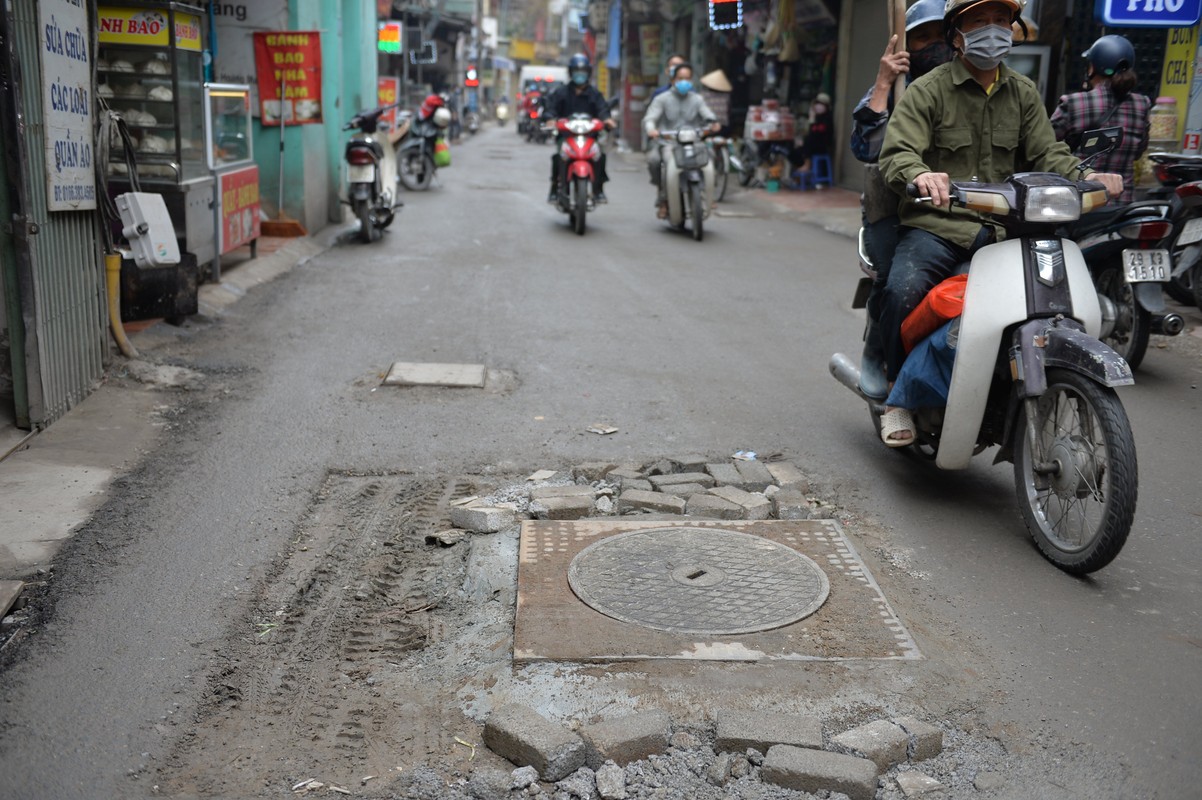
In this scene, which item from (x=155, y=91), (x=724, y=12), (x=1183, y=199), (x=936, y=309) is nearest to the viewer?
(x=936, y=309)

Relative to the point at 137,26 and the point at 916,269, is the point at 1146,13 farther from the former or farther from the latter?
the point at 137,26

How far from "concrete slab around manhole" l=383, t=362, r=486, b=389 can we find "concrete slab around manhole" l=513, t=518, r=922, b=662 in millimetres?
2475

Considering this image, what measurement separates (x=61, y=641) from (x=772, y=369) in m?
4.63

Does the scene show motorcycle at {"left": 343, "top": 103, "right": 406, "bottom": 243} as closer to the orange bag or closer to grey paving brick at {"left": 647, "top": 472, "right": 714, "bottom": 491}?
grey paving brick at {"left": 647, "top": 472, "right": 714, "bottom": 491}

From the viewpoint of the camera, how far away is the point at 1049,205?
13.4 ft

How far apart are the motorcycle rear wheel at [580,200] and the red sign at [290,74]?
3010mm

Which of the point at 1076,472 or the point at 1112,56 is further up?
the point at 1112,56

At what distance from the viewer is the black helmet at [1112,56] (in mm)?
7840

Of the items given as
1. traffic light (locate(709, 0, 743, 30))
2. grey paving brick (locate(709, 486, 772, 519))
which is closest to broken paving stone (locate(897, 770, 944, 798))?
grey paving brick (locate(709, 486, 772, 519))

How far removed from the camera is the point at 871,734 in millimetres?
2918

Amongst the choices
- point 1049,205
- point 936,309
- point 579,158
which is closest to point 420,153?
point 579,158

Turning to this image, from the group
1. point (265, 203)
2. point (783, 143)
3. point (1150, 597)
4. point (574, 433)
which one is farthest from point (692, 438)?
point (783, 143)

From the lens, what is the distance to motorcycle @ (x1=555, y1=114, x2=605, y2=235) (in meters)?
13.3

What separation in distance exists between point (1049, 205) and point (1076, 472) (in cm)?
96
